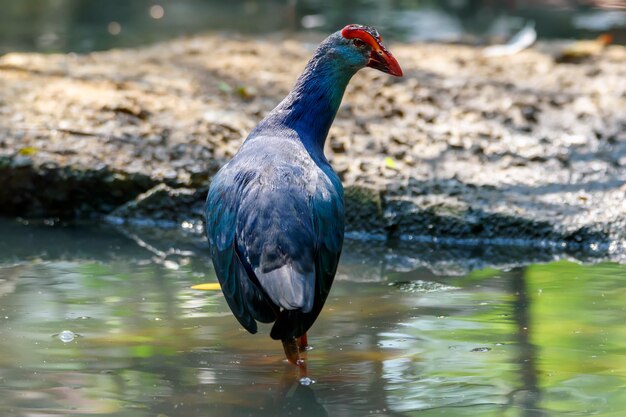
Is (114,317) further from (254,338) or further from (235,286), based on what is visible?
(235,286)

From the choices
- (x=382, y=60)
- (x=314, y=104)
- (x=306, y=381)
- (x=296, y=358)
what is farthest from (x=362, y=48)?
(x=306, y=381)

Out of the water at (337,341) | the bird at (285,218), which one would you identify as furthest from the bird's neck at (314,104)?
the water at (337,341)

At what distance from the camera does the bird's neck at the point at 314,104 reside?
17.9 ft

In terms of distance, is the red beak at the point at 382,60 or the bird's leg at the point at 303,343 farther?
the red beak at the point at 382,60

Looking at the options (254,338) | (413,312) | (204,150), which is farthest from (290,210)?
(204,150)

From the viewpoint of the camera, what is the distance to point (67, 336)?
509 centimetres

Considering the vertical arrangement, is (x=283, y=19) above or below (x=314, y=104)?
below

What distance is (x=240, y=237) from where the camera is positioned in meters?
4.64

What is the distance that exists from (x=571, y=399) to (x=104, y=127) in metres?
4.45

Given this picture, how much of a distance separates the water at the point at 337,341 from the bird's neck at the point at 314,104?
0.89m

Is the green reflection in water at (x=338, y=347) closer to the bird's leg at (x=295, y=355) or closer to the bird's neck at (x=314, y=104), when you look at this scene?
the bird's leg at (x=295, y=355)

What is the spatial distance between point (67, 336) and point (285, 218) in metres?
1.22

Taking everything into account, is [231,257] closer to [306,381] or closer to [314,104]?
[306,381]

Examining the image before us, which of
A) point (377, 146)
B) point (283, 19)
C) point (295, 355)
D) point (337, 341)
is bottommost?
point (337, 341)
